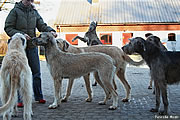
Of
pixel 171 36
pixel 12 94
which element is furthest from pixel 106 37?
pixel 12 94

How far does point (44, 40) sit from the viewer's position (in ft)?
19.3

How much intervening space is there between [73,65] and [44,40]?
3.36 feet

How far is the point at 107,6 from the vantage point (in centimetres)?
3438

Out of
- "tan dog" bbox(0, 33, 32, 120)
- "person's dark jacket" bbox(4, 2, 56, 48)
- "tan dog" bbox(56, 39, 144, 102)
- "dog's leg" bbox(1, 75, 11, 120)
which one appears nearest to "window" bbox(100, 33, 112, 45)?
"tan dog" bbox(56, 39, 144, 102)

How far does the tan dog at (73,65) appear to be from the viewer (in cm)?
571

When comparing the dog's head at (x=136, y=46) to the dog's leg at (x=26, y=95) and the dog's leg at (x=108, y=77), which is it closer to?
the dog's leg at (x=108, y=77)

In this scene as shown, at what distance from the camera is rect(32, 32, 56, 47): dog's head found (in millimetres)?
5816

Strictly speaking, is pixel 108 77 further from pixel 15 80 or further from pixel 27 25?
pixel 27 25

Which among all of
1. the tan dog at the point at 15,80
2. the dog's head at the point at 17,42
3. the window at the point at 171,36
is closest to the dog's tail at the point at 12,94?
the tan dog at the point at 15,80

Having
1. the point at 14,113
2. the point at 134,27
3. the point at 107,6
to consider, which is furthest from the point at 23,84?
the point at 107,6

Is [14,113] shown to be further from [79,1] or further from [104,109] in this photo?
[79,1]

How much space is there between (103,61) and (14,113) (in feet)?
8.19

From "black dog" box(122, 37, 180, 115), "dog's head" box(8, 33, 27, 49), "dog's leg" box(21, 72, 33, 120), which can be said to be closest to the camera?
"dog's leg" box(21, 72, 33, 120)

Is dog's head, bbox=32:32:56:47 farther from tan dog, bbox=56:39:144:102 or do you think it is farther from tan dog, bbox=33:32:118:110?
tan dog, bbox=56:39:144:102
